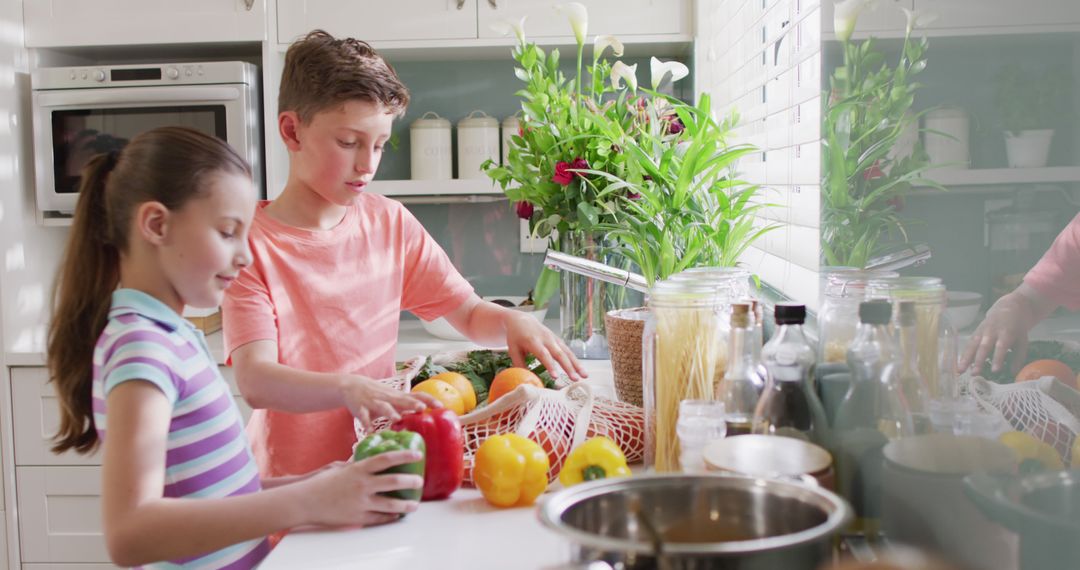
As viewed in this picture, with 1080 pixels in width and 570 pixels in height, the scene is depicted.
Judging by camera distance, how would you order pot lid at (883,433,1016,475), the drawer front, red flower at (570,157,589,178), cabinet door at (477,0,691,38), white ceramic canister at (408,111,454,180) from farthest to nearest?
white ceramic canister at (408,111,454,180) → cabinet door at (477,0,691,38) → the drawer front → red flower at (570,157,589,178) → pot lid at (883,433,1016,475)

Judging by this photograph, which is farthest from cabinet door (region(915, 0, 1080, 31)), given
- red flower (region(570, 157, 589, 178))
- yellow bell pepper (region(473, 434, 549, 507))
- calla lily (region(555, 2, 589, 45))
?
calla lily (region(555, 2, 589, 45))

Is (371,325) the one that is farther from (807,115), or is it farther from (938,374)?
(938,374)

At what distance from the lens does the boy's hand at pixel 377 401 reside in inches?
45.7

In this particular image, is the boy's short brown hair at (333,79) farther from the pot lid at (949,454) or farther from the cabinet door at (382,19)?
the cabinet door at (382,19)

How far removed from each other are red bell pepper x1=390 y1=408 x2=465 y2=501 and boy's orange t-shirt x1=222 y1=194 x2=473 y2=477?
0.45m

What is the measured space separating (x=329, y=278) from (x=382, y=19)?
4.27 ft

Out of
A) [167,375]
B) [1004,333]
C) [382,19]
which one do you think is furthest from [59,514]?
[1004,333]

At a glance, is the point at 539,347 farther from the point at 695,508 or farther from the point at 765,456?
the point at 695,508

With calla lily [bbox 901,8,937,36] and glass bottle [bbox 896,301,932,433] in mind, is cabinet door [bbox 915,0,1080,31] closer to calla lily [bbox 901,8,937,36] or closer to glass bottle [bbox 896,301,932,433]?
calla lily [bbox 901,8,937,36]

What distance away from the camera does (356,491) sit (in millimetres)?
988

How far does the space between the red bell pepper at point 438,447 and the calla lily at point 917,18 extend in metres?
0.63

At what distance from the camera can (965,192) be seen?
627 mm

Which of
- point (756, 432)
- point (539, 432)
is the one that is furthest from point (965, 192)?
point (539, 432)

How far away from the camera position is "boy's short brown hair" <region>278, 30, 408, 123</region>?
150 centimetres
